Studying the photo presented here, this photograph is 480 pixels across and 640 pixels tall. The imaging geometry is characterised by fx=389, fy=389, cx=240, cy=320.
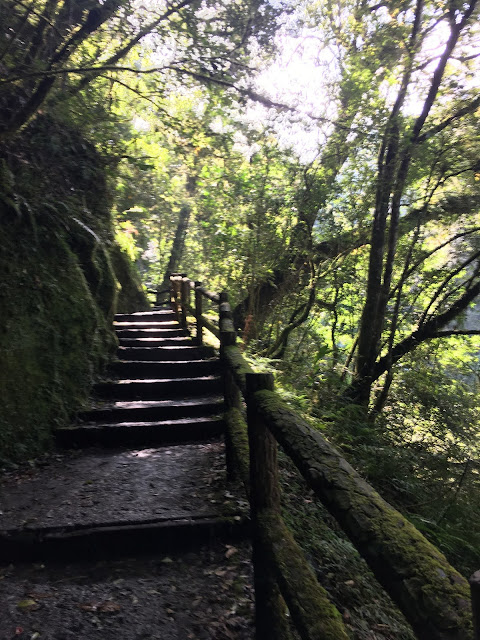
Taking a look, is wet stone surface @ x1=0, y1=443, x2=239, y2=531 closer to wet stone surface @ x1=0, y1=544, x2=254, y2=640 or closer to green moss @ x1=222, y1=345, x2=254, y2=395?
wet stone surface @ x1=0, y1=544, x2=254, y2=640

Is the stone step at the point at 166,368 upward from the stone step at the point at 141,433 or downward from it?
upward

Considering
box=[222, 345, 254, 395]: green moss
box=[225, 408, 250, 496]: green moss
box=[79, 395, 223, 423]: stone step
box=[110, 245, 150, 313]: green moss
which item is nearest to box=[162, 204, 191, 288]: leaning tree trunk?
box=[110, 245, 150, 313]: green moss

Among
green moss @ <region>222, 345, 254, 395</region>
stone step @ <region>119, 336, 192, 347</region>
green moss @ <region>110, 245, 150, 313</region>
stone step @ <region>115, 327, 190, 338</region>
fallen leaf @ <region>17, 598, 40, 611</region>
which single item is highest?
green moss @ <region>110, 245, 150, 313</region>

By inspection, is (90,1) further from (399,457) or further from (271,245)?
(399,457)

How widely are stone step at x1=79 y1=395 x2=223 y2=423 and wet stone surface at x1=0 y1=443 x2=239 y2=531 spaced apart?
1.70 feet

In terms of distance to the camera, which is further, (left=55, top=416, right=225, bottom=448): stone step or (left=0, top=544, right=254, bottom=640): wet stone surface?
(left=55, top=416, right=225, bottom=448): stone step

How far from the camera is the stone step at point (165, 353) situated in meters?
6.34

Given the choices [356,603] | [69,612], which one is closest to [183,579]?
[69,612]

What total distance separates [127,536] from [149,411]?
208 cm

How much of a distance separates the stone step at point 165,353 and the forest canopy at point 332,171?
3.82 feet

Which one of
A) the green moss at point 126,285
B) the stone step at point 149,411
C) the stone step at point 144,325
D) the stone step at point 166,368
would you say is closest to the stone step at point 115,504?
the stone step at point 149,411

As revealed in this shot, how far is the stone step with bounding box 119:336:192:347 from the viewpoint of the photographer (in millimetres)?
6808

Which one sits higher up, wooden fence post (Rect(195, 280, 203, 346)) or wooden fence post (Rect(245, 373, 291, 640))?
wooden fence post (Rect(195, 280, 203, 346))

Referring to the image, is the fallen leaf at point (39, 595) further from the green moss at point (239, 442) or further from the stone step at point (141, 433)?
the stone step at point (141, 433)
